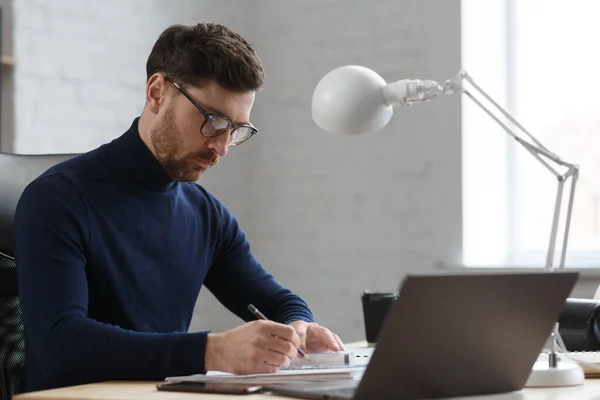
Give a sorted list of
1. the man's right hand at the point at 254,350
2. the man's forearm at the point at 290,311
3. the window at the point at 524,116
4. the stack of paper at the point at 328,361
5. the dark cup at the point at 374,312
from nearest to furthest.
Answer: the man's right hand at the point at 254,350 → the stack of paper at the point at 328,361 → the man's forearm at the point at 290,311 → the dark cup at the point at 374,312 → the window at the point at 524,116

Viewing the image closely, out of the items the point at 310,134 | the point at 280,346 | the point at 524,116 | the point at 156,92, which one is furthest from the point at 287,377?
the point at 310,134

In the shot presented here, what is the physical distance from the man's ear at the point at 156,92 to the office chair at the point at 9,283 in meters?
0.27

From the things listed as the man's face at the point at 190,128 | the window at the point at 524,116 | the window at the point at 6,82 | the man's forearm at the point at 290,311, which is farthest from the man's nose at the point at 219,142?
the window at the point at 524,116

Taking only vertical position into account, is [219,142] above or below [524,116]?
below

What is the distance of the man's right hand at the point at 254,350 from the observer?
4.31ft

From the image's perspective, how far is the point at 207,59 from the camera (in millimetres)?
1721

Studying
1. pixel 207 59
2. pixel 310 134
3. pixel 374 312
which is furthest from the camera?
pixel 310 134

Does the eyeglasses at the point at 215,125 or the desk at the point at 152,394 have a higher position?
the eyeglasses at the point at 215,125

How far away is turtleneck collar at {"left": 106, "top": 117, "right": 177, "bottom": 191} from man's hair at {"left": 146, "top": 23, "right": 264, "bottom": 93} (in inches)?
5.7

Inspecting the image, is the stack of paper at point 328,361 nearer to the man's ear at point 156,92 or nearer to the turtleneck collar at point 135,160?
the turtleneck collar at point 135,160

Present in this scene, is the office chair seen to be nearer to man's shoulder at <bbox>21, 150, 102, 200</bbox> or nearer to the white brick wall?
man's shoulder at <bbox>21, 150, 102, 200</bbox>

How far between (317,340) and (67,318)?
425mm

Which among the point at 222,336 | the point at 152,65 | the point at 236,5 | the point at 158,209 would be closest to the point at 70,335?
the point at 222,336

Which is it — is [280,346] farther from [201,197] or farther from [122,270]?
[201,197]
